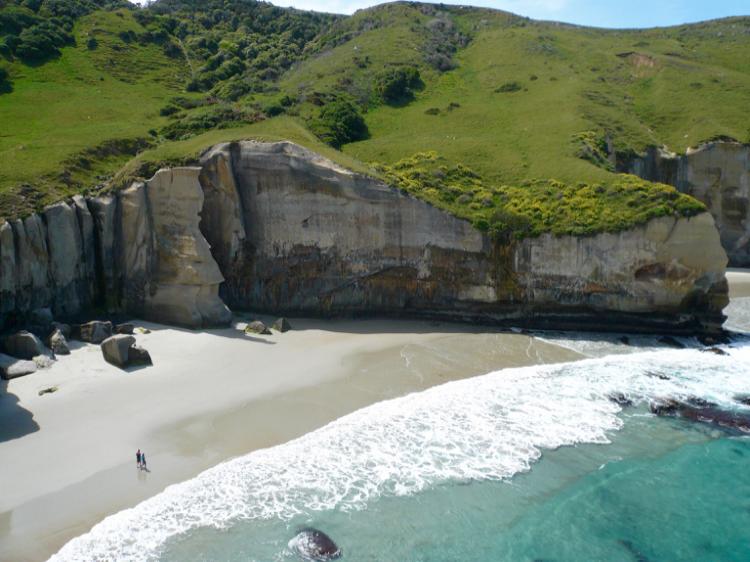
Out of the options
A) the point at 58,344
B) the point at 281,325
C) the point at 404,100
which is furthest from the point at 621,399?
the point at 404,100

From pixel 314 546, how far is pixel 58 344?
1587 cm

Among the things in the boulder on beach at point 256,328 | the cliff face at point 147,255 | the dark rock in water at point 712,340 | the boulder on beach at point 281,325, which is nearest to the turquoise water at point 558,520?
the dark rock in water at point 712,340

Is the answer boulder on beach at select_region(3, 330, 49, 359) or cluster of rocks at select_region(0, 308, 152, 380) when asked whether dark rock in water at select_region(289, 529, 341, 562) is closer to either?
cluster of rocks at select_region(0, 308, 152, 380)

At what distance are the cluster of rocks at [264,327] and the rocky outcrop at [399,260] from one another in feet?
9.18

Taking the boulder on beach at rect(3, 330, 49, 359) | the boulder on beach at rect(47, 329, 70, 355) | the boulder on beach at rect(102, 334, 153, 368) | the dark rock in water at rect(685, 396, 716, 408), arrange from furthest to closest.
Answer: the boulder on beach at rect(47, 329, 70, 355), the boulder on beach at rect(102, 334, 153, 368), the boulder on beach at rect(3, 330, 49, 359), the dark rock in water at rect(685, 396, 716, 408)

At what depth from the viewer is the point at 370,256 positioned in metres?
32.6

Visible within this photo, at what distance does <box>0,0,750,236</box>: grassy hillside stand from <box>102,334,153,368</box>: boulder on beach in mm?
8019

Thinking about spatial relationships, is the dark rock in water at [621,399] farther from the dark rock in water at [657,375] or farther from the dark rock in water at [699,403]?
the dark rock in water at [657,375]

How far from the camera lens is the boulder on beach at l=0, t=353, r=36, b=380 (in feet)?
70.4

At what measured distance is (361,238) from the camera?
1277 inches

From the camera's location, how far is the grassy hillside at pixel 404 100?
3366 centimetres

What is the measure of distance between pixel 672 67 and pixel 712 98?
9070 mm

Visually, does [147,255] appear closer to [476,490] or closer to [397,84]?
[476,490]

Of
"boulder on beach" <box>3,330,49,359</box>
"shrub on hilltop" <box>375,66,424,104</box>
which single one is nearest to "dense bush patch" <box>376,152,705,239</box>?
"boulder on beach" <box>3,330,49,359</box>
